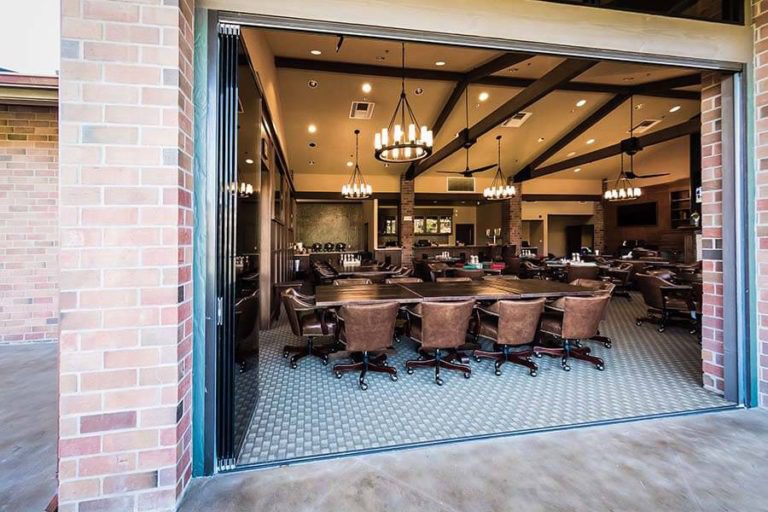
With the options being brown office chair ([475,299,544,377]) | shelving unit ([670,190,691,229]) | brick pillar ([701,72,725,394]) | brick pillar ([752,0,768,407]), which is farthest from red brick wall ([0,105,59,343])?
shelving unit ([670,190,691,229])

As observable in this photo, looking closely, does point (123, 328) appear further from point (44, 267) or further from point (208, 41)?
point (44, 267)

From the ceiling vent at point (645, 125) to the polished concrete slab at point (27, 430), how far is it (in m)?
13.3

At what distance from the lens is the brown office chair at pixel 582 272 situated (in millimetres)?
7688

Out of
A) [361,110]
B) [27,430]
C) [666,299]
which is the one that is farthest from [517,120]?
[27,430]

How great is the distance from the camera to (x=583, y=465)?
1.89 metres

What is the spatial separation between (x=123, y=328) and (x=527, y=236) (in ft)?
54.3

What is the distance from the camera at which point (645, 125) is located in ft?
33.3

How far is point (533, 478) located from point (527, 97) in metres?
6.65

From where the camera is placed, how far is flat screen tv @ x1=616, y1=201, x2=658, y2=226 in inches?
491

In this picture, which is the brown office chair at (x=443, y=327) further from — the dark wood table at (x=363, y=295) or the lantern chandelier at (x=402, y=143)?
the lantern chandelier at (x=402, y=143)

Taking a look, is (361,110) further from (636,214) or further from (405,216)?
(636,214)

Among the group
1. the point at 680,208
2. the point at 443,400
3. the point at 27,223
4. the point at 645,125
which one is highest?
the point at 645,125

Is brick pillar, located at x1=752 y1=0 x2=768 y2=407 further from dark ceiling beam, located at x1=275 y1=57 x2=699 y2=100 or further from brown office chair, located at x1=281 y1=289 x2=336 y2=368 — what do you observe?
dark ceiling beam, located at x1=275 y1=57 x2=699 y2=100

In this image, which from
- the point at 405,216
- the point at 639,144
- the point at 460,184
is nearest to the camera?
the point at 639,144
